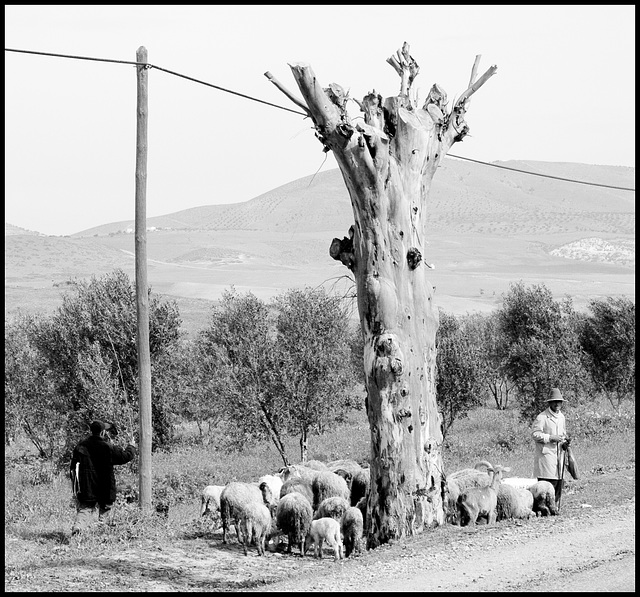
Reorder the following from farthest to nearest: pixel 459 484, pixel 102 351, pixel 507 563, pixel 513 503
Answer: pixel 102 351
pixel 459 484
pixel 513 503
pixel 507 563

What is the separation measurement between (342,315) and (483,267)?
138 metres

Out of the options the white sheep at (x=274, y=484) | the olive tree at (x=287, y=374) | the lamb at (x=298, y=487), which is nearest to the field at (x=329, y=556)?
the white sheep at (x=274, y=484)

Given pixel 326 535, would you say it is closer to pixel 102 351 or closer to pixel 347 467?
pixel 347 467

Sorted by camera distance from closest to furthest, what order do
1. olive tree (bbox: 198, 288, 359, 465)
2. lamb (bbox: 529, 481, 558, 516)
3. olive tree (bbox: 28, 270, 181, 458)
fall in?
lamb (bbox: 529, 481, 558, 516)
olive tree (bbox: 28, 270, 181, 458)
olive tree (bbox: 198, 288, 359, 465)

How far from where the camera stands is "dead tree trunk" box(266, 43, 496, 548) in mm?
12297

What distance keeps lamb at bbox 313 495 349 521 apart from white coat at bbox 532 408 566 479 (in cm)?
345

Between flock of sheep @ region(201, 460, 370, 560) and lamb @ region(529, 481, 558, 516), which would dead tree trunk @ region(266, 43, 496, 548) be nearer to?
flock of sheep @ region(201, 460, 370, 560)

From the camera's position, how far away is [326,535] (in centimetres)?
1177

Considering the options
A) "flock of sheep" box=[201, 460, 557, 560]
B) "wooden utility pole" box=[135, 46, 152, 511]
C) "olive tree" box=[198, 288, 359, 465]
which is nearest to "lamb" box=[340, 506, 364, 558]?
"flock of sheep" box=[201, 460, 557, 560]

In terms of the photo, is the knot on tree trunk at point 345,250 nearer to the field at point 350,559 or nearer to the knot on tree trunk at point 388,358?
the field at point 350,559

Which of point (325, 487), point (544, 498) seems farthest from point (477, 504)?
point (325, 487)

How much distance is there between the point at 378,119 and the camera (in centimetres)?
1277

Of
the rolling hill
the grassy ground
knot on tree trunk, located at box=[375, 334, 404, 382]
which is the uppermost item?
the rolling hill

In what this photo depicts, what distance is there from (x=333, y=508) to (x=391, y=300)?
311 cm
